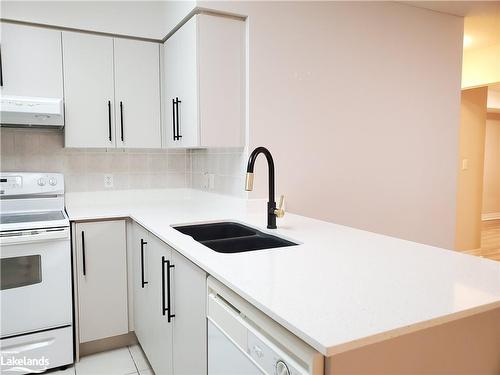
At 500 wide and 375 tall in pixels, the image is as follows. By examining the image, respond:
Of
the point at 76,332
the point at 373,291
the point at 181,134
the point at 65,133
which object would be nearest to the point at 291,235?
the point at 373,291

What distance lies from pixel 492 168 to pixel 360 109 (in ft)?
21.0

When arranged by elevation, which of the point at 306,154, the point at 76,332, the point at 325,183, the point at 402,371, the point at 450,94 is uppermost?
the point at 450,94

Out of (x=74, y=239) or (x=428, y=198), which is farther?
(x=428, y=198)

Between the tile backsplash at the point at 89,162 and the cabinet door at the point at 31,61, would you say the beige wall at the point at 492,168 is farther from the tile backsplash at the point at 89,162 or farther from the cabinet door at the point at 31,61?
the cabinet door at the point at 31,61

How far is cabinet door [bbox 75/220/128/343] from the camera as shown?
7.57 ft

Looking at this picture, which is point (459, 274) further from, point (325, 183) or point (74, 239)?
point (74, 239)

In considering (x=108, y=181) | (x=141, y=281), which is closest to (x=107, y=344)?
(x=141, y=281)

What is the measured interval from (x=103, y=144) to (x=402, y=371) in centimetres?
232

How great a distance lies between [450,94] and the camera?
10.4 feet

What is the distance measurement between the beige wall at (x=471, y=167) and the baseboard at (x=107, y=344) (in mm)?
3799

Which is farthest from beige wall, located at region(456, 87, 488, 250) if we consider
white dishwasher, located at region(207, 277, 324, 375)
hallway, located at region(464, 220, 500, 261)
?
white dishwasher, located at region(207, 277, 324, 375)

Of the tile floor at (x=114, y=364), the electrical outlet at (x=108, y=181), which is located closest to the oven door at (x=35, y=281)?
the tile floor at (x=114, y=364)

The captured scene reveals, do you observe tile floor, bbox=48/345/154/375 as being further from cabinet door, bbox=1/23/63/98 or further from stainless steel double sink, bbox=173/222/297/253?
cabinet door, bbox=1/23/63/98

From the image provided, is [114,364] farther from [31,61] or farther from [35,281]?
[31,61]
